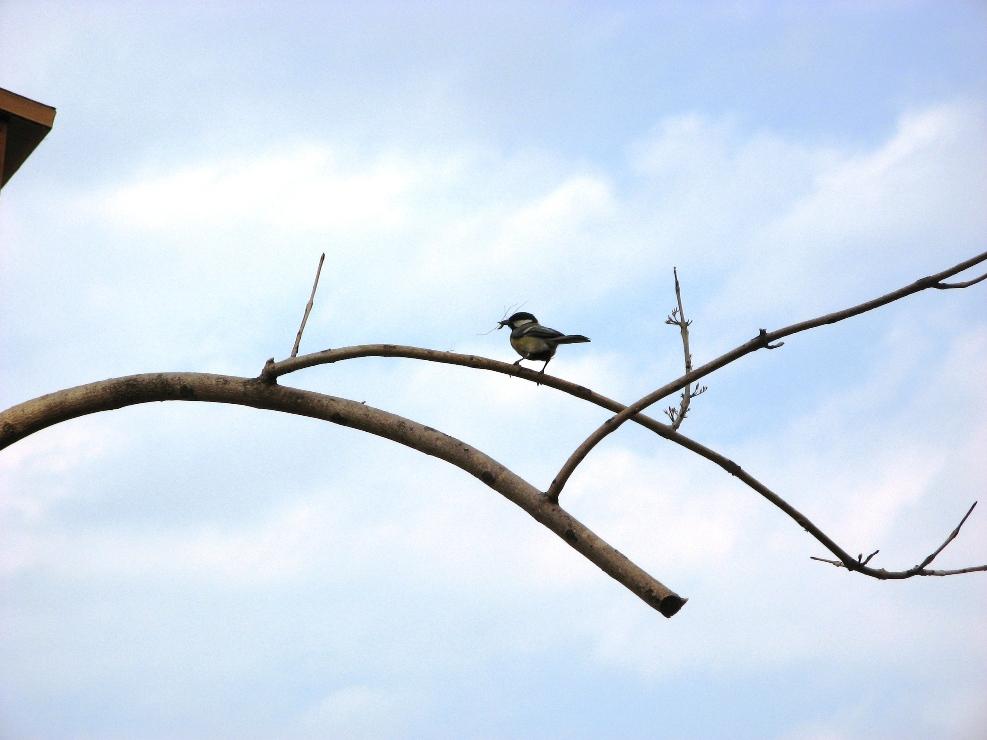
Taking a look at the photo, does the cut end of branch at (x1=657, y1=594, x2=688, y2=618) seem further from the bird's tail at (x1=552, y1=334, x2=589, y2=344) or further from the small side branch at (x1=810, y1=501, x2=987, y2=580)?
the bird's tail at (x1=552, y1=334, x2=589, y2=344)

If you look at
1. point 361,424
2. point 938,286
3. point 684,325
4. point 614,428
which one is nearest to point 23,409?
point 361,424

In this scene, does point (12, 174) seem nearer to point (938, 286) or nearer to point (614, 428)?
point (614, 428)

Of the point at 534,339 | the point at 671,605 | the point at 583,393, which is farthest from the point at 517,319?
the point at 671,605

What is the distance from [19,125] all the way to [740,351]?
233 inches

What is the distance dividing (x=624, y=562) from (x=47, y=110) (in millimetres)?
5788

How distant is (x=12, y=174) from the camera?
790cm

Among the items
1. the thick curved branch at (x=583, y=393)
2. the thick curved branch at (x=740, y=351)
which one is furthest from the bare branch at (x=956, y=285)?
the thick curved branch at (x=583, y=393)

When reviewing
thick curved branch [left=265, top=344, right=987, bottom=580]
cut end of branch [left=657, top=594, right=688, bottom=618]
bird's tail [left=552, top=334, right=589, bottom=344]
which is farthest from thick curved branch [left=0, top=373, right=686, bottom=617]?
bird's tail [left=552, top=334, right=589, bottom=344]

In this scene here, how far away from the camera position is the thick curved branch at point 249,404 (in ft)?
17.5

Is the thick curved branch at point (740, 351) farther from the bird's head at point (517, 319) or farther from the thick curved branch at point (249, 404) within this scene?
the bird's head at point (517, 319)

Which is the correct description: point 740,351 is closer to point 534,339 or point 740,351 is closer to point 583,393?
point 583,393

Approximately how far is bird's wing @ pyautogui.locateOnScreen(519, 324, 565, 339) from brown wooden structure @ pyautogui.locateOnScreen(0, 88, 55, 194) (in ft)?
13.4

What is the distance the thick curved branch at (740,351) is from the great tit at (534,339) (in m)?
2.55

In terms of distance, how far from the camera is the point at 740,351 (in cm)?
474
